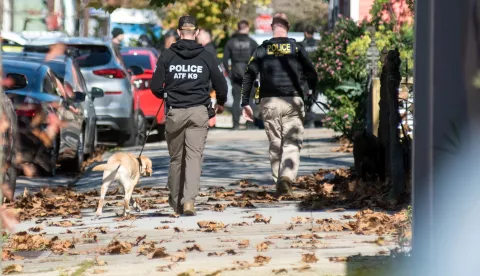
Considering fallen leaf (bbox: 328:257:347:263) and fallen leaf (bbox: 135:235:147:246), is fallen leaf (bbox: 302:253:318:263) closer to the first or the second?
fallen leaf (bbox: 328:257:347:263)

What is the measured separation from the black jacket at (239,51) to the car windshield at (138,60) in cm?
156

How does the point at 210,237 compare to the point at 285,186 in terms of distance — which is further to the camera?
the point at 285,186

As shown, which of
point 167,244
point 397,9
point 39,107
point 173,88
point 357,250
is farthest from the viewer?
point 397,9

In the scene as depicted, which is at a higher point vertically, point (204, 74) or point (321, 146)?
point (204, 74)

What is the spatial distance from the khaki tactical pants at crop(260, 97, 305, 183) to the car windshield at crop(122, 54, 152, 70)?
39.3 ft

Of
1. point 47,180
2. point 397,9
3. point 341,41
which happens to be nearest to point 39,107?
point 47,180

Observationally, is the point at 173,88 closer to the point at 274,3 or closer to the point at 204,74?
the point at 204,74

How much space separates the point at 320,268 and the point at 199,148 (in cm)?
405

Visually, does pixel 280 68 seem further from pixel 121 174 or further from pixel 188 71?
pixel 121 174

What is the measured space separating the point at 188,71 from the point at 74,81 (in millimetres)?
6585

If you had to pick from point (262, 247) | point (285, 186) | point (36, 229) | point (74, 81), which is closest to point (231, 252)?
point (262, 247)

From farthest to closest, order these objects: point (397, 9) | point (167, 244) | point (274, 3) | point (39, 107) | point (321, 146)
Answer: point (274, 3) → point (397, 9) → point (321, 146) → point (39, 107) → point (167, 244)

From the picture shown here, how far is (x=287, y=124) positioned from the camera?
13531 mm

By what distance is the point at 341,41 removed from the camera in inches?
829
